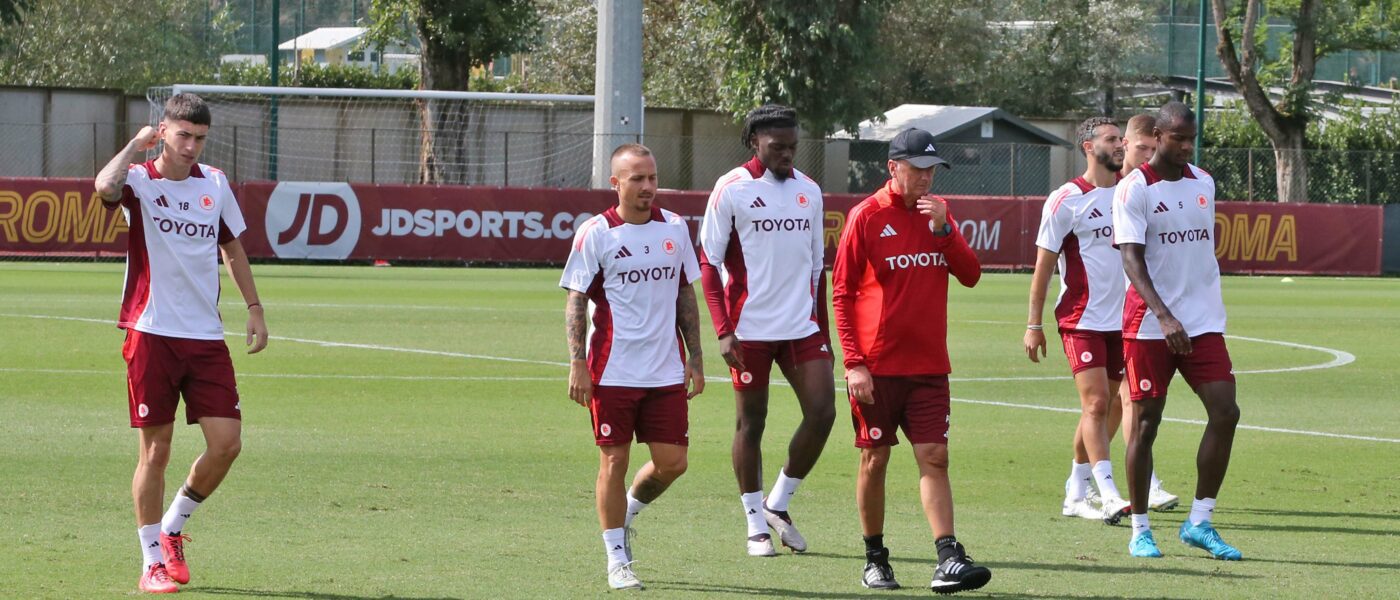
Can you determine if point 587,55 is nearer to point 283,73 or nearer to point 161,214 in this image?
point 283,73

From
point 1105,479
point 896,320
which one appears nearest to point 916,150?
point 896,320

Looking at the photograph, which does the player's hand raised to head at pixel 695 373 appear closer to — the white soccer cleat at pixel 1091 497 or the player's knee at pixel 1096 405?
the player's knee at pixel 1096 405

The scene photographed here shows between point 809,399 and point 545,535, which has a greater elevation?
point 809,399

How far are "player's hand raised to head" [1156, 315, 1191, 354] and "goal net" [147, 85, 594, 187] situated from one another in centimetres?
3120

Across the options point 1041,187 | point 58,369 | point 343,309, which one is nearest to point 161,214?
point 58,369

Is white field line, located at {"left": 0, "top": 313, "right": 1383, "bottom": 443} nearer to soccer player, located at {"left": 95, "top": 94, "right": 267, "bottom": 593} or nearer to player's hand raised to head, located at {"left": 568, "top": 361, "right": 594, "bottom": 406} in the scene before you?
player's hand raised to head, located at {"left": 568, "top": 361, "right": 594, "bottom": 406}

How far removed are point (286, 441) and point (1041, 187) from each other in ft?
118

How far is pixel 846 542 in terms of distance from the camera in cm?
846

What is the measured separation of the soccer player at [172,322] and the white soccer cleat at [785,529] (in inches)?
101

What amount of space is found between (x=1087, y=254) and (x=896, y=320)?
2635 mm

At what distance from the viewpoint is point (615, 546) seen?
23.7ft

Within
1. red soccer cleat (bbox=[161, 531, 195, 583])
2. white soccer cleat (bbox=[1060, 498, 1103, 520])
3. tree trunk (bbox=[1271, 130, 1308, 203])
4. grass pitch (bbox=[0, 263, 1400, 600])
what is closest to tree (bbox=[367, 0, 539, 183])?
tree trunk (bbox=[1271, 130, 1308, 203])

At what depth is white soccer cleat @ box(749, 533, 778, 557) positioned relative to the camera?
8.05 m

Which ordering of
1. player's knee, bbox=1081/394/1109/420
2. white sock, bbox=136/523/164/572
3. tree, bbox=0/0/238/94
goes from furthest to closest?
1. tree, bbox=0/0/238/94
2. player's knee, bbox=1081/394/1109/420
3. white sock, bbox=136/523/164/572
